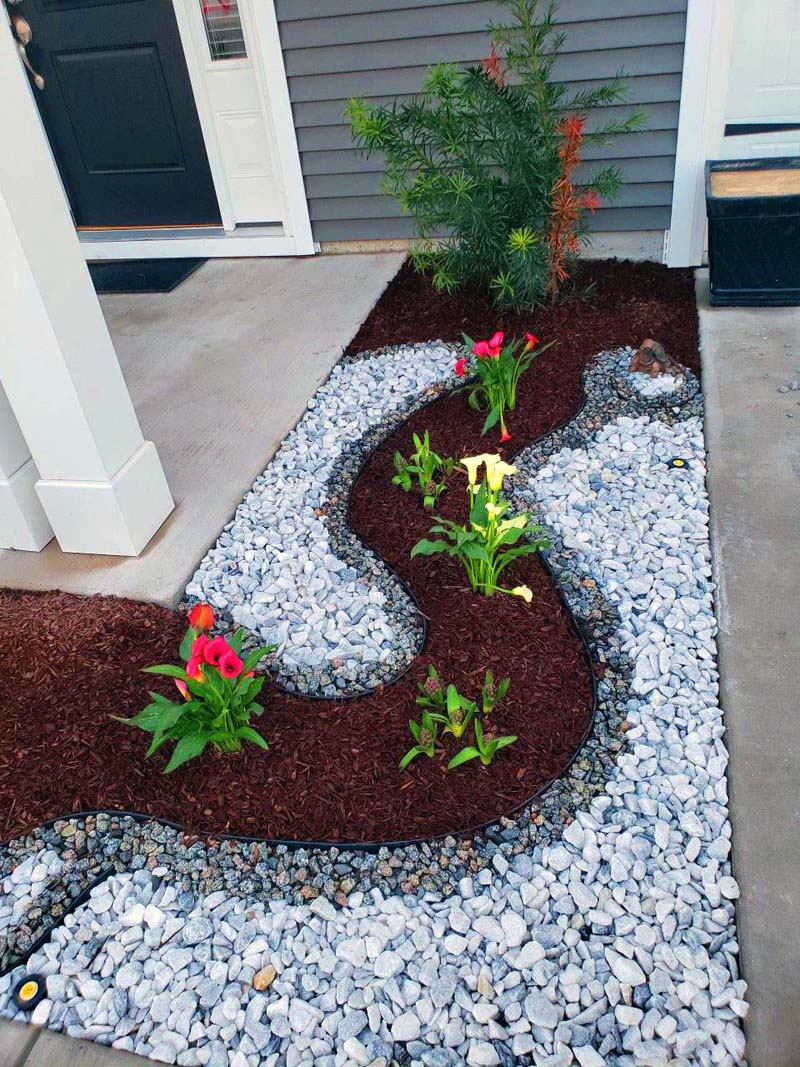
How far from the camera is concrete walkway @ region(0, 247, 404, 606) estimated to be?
7.86 feet

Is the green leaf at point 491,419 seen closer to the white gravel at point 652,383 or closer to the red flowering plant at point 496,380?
the red flowering plant at point 496,380

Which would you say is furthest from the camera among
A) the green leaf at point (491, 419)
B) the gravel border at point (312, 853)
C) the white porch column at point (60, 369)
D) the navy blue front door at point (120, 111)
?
the navy blue front door at point (120, 111)

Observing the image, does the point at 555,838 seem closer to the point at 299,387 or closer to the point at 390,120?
the point at 299,387

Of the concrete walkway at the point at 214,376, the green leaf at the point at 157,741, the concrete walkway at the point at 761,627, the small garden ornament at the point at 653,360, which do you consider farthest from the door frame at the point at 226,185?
the green leaf at the point at 157,741

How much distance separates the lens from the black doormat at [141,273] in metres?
4.29

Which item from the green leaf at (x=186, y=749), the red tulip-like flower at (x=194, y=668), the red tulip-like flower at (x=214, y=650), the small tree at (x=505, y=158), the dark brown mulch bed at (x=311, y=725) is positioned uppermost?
the small tree at (x=505, y=158)

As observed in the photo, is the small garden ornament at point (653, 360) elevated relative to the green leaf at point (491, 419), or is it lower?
lower

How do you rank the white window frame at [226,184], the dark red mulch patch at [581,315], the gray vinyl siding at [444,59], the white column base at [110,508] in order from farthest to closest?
the white window frame at [226,184]
the gray vinyl siding at [444,59]
the dark red mulch patch at [581,315]
the white column base at [110,508]

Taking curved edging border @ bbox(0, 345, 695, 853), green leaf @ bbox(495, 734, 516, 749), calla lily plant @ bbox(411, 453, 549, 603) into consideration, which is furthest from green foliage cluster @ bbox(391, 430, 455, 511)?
green leaf @ bbox(495, 734, 516, 749)

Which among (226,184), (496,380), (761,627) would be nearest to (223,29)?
(226,184)

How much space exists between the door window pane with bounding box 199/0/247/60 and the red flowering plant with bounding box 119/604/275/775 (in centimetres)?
339

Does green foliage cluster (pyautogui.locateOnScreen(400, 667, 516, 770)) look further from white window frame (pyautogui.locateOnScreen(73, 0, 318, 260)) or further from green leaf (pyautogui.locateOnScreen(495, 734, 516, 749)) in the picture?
white window frame (pyautogui.locateOnScreen(73, 0, 318, 260))

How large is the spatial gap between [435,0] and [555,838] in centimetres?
347

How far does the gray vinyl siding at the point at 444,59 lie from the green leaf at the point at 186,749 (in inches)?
125
